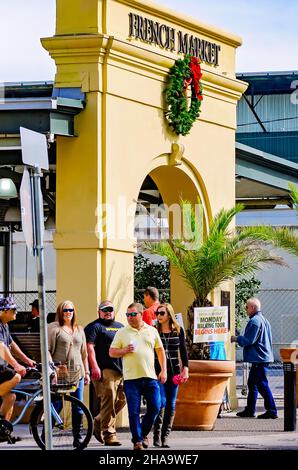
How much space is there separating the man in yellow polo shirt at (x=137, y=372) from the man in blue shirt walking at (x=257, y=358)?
4752 millimetres

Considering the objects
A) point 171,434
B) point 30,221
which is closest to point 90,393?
point 171,434

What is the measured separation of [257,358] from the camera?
65.8ft

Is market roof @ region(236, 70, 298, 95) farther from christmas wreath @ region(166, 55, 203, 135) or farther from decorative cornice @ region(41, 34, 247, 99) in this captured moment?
decorative cornice @ region(41, 34, 247, 99)

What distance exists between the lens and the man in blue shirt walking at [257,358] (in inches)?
789

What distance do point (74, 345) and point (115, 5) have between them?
5.37m

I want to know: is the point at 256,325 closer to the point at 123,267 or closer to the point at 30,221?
the point at 123,267

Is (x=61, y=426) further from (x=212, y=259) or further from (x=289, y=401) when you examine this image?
(x=212, y=259)

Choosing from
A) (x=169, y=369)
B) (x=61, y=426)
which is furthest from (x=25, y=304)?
(x=61, y=426)

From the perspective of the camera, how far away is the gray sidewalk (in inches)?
641

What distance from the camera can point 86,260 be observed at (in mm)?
18797

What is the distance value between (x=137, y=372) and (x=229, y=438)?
261cm

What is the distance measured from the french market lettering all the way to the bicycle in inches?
232

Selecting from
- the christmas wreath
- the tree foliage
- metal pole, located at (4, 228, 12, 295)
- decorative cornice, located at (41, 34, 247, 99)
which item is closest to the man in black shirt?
decorative cornice, located at (41, 34, 247, 99)

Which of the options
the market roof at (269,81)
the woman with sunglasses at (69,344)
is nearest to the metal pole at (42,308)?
the woman with sunglasses at (69,344)
